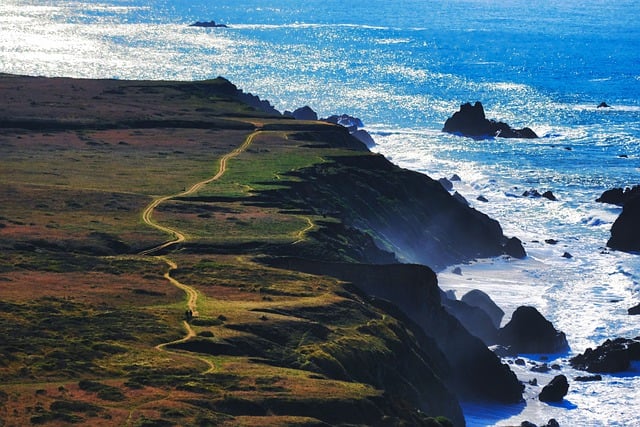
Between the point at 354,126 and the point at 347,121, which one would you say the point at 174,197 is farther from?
the point at 347,121

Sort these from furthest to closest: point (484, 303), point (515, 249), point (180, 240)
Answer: point (515, 249) → point (484, 303) → point (180, 240)

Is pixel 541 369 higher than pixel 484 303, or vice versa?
pixel 484 303

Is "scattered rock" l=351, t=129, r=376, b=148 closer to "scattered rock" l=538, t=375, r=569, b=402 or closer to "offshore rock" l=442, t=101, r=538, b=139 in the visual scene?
"offshore rock" l=442, t=101, r=538, b=139

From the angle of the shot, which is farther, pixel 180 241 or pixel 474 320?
pixel 474 320

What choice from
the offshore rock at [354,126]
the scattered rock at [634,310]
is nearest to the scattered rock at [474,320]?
the scattered rock at [634,310]

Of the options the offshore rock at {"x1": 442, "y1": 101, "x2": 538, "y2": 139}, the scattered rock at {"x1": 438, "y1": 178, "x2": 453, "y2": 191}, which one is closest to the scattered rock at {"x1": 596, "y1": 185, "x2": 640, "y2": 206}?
the scattered rock at {"x1": 438, "y1": 178, "x2": 453, "y2": 191}

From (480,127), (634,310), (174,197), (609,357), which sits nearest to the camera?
(609,357)

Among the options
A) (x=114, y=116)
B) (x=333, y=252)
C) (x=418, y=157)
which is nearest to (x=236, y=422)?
(x=333, y=252)

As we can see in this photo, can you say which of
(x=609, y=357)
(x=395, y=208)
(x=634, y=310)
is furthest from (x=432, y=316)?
(x=395, y=208)
